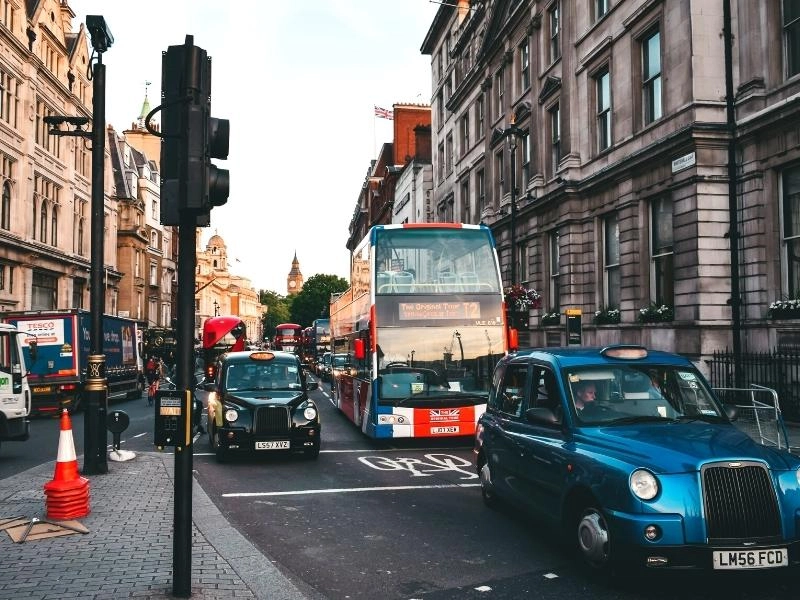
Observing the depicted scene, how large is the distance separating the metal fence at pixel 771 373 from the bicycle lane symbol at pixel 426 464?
277 inches

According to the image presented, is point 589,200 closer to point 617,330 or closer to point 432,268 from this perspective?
point 617,330

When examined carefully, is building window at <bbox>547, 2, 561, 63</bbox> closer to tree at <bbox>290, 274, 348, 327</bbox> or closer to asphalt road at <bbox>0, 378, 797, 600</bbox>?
asphalt road at <bbox>0, 378, 797, 600</bbox>

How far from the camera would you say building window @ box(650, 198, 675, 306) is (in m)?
20.5

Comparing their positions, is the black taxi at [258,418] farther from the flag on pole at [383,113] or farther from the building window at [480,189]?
the flag on pole at [383,113]

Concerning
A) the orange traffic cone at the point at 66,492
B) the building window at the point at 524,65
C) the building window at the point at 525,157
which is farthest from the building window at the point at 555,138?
Result: the orange traffic cone at the point at 66,492

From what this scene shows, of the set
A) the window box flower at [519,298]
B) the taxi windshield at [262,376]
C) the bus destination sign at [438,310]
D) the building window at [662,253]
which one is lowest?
the taxi windshield at [262,376]

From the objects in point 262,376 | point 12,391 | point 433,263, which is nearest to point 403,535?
point 262,376

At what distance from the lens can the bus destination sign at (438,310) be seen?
550 inches

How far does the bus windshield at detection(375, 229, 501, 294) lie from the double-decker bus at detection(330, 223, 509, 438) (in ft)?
0.06

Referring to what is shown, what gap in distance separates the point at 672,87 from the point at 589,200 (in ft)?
19.5

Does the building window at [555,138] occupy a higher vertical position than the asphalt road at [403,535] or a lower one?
higher

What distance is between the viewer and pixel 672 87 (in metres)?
19.9

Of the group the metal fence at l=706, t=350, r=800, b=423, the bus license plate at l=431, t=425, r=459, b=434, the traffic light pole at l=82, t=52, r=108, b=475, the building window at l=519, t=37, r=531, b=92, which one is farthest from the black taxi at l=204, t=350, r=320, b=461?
the building window at l=519, t=37, r=531, b=92

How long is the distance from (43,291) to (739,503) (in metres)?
41.3
